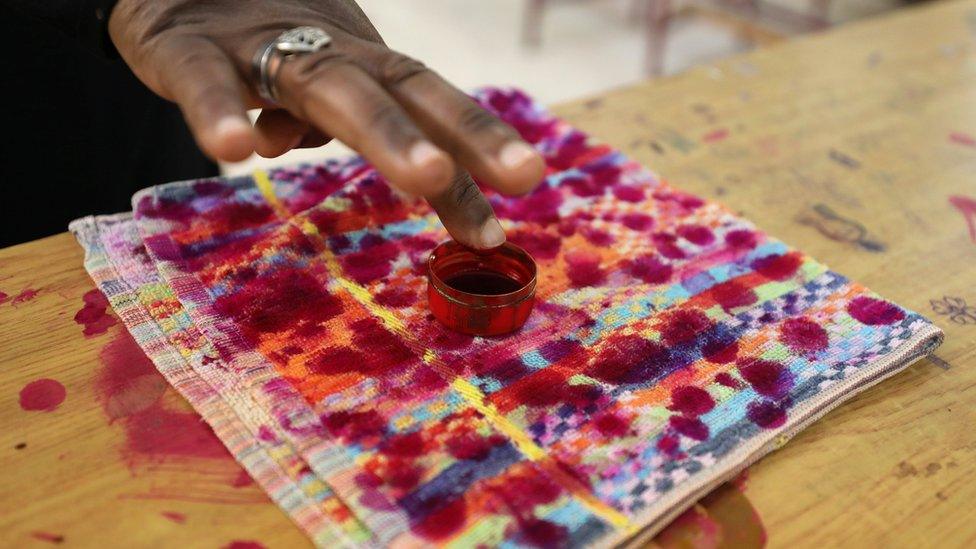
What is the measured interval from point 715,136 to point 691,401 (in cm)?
59

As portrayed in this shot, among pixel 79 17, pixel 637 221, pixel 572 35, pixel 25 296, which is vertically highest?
pixel 79 17

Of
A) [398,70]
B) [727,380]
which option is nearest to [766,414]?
[727,380]

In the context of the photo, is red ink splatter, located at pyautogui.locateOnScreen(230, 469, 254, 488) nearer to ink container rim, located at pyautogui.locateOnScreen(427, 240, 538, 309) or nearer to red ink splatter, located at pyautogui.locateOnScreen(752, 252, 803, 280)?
ink container rim, located at pyautogui.locateOnScreen(427, 240, 538, 309)

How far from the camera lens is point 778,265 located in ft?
2.99

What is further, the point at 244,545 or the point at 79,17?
the point at 79,17

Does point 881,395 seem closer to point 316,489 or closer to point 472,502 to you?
point 472,502

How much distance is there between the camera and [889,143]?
123cm

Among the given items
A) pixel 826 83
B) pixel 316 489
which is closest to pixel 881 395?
pixel 316 489

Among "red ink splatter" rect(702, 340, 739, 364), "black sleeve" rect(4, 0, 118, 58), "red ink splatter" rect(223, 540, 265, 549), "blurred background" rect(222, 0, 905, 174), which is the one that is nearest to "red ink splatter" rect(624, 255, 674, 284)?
"red ink splatter" rect(702, 340, 739, 364)

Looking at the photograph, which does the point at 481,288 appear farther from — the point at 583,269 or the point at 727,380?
the point at 727,380

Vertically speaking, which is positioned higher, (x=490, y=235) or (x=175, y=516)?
(x=490, y=235)

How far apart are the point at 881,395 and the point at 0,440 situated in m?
0.78

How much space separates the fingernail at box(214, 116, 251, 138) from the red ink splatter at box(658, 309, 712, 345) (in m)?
0.43

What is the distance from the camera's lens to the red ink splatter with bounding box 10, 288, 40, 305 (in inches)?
31.6
